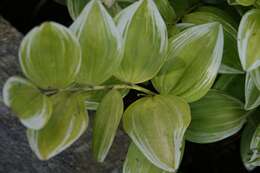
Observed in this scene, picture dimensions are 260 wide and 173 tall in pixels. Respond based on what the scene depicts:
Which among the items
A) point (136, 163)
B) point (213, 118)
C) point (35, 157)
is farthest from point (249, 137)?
point (35, 157)

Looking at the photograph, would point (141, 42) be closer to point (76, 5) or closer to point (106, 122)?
point (106, 122)

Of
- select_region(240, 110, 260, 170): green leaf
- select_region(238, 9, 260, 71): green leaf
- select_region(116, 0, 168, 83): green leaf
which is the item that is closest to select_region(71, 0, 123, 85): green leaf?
select_region(116, 0, 168, 83): green leaf

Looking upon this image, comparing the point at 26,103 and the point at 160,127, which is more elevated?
the point at 26,103

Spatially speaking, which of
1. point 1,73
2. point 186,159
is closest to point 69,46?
point 1,73

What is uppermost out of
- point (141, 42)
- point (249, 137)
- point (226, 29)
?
point (141, 42)

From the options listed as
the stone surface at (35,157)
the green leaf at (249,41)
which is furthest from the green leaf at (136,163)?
the green leaf at (249,41)

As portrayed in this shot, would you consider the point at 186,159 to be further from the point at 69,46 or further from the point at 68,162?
the point at 69,46
